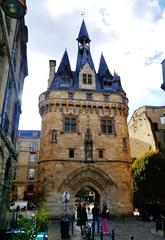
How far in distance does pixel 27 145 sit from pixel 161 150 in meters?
20.7

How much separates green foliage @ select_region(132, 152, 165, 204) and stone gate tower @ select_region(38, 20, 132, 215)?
112 inches

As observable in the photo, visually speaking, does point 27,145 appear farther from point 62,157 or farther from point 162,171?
point 162,171

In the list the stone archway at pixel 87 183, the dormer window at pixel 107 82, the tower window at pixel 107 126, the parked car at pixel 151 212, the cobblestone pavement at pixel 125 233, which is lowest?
the cobblestone pavement at pixel 125 233

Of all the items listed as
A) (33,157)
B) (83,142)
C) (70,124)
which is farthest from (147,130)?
(33,157)

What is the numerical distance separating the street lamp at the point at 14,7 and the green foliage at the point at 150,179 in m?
20.6

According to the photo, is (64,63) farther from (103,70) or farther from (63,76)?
(103,70)

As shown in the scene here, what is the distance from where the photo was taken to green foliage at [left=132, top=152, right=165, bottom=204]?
21.3 meters

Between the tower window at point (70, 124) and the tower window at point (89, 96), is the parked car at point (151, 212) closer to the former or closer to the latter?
the tower window at point (70, 124)

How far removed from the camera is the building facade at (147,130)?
27.5 m

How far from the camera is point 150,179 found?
21.8 meters

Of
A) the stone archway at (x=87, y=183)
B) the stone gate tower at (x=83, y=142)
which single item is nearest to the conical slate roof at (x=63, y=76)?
the stone gate tower at (x=83, y=142)

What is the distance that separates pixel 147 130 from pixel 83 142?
11.9 meters

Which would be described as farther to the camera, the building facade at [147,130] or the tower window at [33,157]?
the tower window at [33,157]

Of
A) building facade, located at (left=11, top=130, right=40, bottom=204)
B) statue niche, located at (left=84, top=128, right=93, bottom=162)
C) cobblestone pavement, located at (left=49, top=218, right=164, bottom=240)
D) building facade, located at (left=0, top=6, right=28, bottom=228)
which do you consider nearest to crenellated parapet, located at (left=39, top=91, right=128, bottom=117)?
statue niche, located at (left=84, top=128, right=93, bottom=162)
